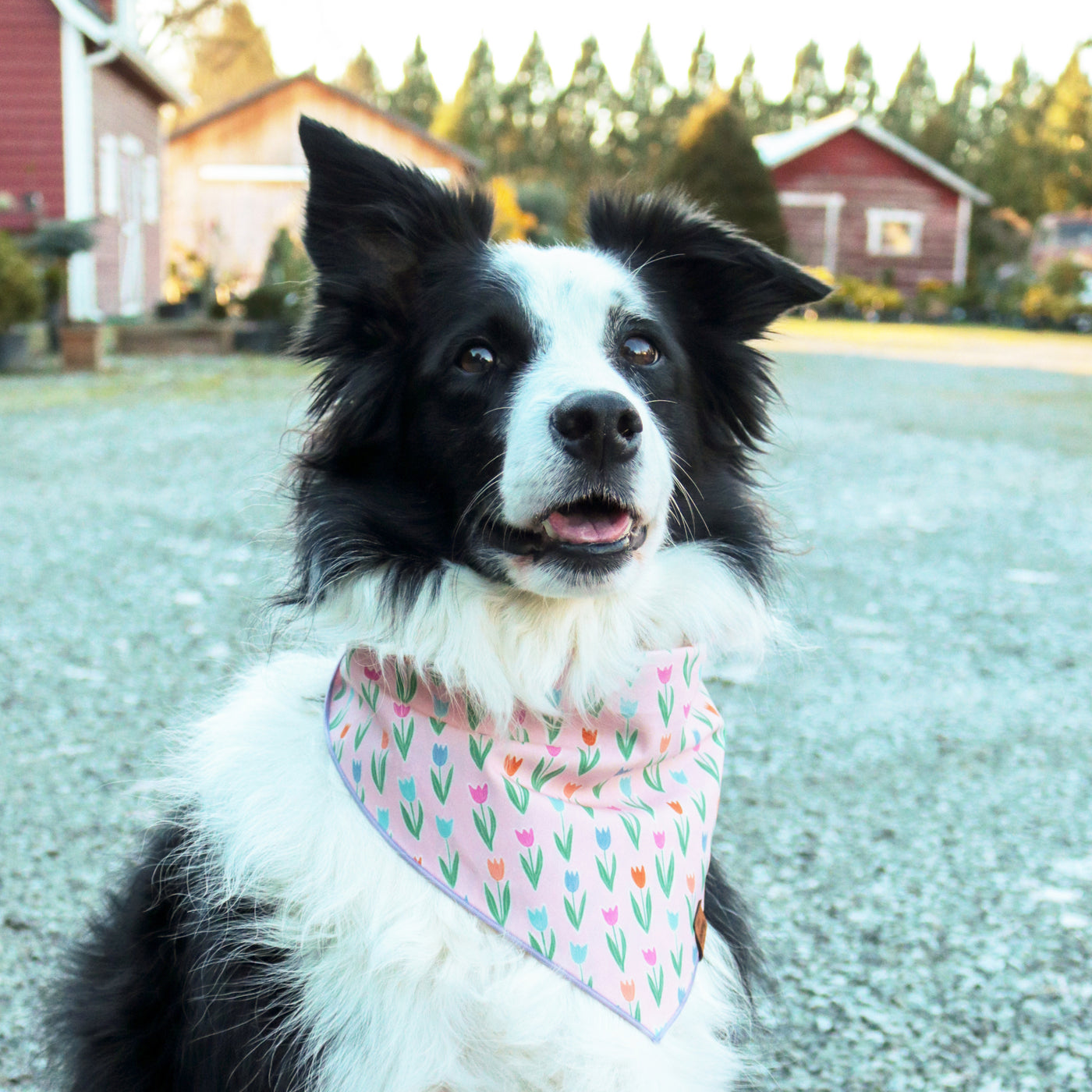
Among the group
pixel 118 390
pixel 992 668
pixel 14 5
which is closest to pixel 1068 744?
pixel 992 668

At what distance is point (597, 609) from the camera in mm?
2266

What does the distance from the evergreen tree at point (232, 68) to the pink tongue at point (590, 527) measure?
38229 millimetres

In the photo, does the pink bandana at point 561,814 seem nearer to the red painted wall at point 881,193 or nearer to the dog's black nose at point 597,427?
the dog's black nose at point 597,427

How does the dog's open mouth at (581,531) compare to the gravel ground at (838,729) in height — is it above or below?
above

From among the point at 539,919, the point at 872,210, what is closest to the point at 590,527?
the point at 539,919

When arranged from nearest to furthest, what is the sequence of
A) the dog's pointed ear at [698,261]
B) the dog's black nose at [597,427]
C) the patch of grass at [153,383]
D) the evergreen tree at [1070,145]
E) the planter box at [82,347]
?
the dog's black nose at [597,427] → the dog's pointed ear at [698,261] → the patch of grass at [153,383] → the planter box at [82,347] → the evergreen tree at [1070,145]

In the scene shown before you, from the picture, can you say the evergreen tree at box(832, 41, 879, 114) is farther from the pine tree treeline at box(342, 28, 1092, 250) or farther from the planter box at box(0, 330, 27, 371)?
the planter box at box(0, 330, 27, 371)

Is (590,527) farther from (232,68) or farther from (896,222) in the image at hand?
(232,68)

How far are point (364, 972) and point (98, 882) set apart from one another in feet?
5.76

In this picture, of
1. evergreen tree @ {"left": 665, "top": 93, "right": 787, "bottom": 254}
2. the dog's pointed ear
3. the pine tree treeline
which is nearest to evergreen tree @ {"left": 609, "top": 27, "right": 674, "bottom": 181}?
the pine tree treeline

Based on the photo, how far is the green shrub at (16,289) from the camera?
42.3 feet

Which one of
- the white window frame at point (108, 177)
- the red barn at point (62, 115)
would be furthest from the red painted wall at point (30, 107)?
the white window frame at point (108, 177)

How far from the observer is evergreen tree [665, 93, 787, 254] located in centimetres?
3366

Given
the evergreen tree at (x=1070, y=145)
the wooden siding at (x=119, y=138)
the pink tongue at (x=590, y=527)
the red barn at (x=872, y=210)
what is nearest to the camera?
the pink tongue at (x=590, y=527)
